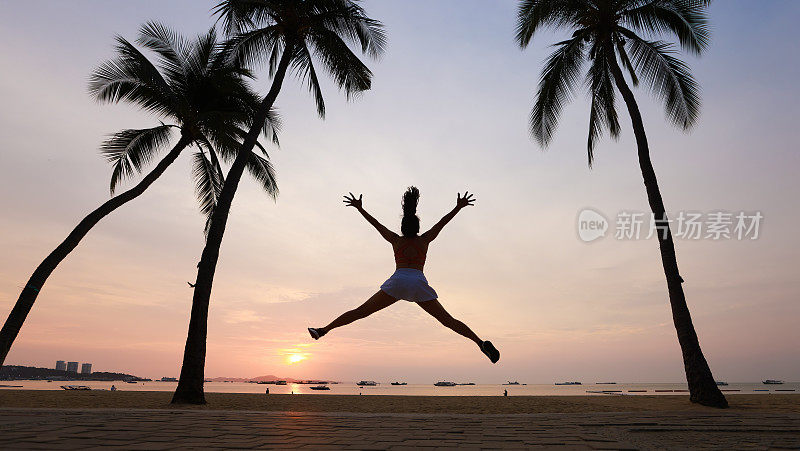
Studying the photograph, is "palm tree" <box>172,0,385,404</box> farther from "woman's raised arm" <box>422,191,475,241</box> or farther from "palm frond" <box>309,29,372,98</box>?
"woman's raised arm" <box>422,191,475,241</box>

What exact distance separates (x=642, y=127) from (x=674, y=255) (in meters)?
3.61

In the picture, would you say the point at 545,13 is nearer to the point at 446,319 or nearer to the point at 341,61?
the point at 341,61

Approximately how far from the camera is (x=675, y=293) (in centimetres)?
1333

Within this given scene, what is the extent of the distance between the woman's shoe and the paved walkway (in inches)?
30.8

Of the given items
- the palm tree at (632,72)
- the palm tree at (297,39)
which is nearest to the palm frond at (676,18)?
the palm tree at (632,72)

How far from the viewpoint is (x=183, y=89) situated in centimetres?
1694

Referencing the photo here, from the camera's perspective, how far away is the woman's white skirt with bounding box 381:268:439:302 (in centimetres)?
600

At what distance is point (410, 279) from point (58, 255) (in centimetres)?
1257

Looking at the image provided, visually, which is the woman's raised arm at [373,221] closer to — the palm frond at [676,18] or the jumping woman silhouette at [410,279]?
the jumping woman silhouette at [410,279]

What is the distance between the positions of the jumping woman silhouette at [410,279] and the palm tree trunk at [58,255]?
1123cm

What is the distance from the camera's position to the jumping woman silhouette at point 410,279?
6.04 metres

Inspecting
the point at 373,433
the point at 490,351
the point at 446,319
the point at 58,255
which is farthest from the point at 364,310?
the point at 58,255

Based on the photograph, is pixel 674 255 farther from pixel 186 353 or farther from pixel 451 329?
pixel 186 353

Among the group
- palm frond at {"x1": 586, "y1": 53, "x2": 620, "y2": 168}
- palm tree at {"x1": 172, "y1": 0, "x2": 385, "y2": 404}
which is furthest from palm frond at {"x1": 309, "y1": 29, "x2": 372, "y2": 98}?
palm frond at {"x1": 586, "y1": 53, "x2": 620, "y2": 168}
